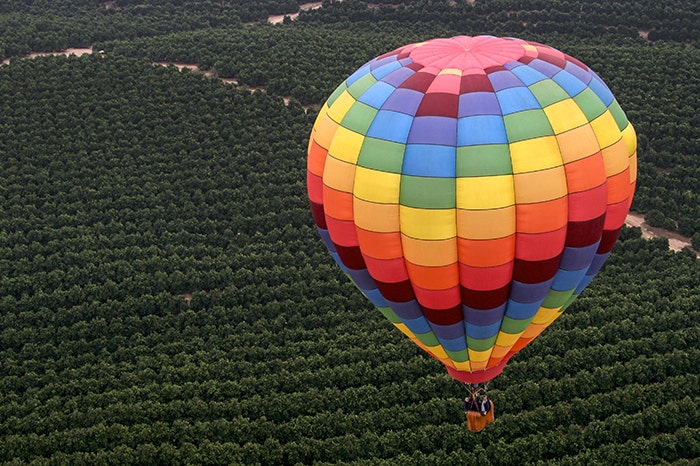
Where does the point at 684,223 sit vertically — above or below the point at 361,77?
below

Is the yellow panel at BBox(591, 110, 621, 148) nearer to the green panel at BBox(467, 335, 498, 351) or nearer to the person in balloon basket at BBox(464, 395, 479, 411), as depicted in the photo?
the green panel at BBox(467, 335, 498, 351)

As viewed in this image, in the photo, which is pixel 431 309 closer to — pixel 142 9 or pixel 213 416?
pixel 213 416

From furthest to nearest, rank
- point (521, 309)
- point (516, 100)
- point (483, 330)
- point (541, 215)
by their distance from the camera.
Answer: point (483, 330) < point (521, 309) < point (516, 100) < point (541, 215)

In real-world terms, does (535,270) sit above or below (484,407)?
above

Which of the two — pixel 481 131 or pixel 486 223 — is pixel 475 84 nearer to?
pixel 481 131

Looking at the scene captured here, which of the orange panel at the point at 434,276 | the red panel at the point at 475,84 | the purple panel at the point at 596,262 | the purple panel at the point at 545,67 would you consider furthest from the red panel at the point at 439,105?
A: the purple panel at the point at 596,262

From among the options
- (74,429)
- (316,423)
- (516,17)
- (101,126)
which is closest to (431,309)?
(316,423)

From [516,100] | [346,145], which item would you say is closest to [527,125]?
[516,100]
